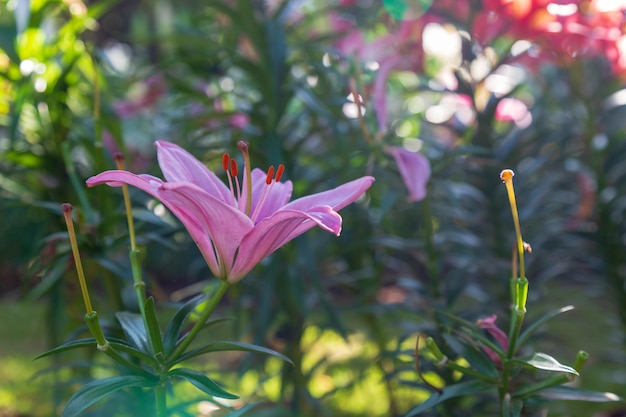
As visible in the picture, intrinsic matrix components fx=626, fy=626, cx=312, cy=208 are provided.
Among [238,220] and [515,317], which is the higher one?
[238,220]

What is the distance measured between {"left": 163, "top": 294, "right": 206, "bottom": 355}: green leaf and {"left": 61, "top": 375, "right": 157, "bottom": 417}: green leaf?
33 millimetres

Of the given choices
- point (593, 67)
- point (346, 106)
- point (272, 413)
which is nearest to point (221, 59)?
point (346, 106)

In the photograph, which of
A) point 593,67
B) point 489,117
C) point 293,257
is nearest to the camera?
point 489,117

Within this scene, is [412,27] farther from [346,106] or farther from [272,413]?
[272,413]

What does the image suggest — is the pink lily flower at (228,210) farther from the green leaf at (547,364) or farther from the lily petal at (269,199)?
the green leaf at (547,364)

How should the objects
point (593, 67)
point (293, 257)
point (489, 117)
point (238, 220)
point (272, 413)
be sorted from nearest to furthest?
point (238, 220) → point (272, 413) → point (489, 117) → point (293, 257) → point (593, 67)

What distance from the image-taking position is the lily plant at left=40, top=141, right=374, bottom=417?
0.48 meters

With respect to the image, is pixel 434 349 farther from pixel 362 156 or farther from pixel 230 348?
pixel 362 156

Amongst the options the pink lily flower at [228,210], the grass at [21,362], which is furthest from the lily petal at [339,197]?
the grass at [21,362]

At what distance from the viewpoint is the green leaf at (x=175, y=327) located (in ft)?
1.77

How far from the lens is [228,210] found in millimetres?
478

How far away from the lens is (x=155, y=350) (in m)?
Result: 0.53

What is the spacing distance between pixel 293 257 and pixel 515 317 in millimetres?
833

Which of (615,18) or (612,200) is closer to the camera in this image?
(615,18)
